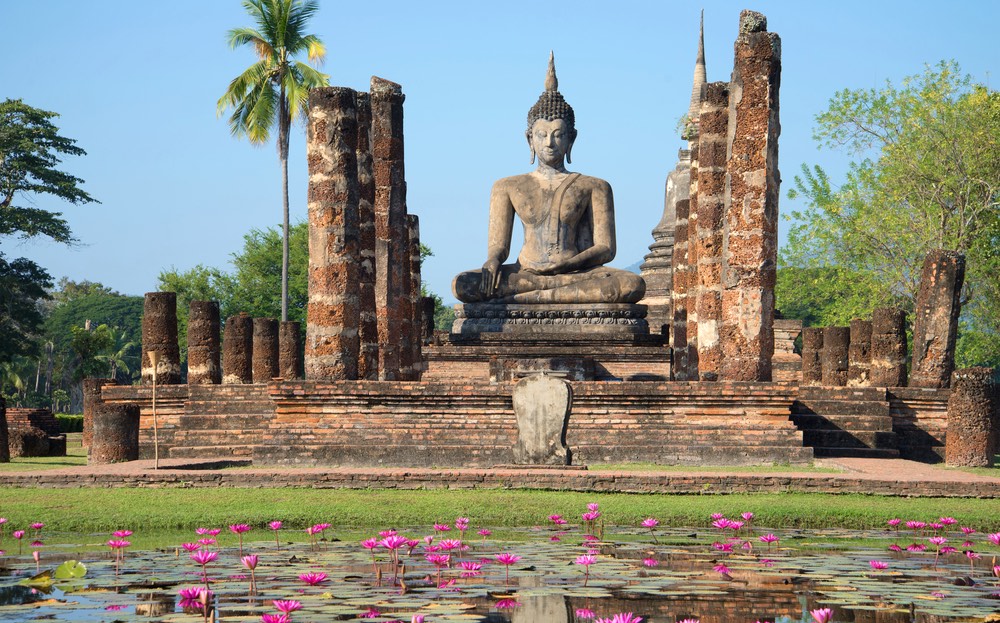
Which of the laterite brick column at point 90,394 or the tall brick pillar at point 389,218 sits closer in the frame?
the tall brick pillar at point 389,218

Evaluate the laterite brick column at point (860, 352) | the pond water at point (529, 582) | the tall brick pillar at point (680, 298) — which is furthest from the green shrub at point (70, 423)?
the pond water at point (529, 582)

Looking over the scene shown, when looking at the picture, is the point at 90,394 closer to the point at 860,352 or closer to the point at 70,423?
the point at 70,423

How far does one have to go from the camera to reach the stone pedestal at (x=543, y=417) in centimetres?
1273

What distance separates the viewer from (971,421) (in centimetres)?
1443

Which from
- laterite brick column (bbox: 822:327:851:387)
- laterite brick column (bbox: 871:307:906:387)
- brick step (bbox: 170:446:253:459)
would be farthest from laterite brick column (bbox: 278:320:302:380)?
laterite brick column (bbox: 871:307:906:387)

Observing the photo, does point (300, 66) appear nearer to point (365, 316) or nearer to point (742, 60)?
point (365, 316)

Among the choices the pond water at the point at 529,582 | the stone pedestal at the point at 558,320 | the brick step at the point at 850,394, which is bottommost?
the pond water at the point at 529,582

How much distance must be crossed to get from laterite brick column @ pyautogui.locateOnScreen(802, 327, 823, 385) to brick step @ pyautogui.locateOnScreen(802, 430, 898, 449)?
6265 millimetres

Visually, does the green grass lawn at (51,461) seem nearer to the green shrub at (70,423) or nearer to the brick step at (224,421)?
the brick step at (224,421)

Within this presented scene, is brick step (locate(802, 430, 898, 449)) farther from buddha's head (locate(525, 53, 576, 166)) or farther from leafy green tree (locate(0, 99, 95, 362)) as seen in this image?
leafy green tree (locate(0, 99, 95, 362))

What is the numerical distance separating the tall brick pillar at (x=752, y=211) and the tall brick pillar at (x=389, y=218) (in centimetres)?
536

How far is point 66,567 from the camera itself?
A: 4934mm

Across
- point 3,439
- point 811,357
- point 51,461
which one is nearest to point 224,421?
point 51,461

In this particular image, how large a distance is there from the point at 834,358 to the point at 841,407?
183 inches
